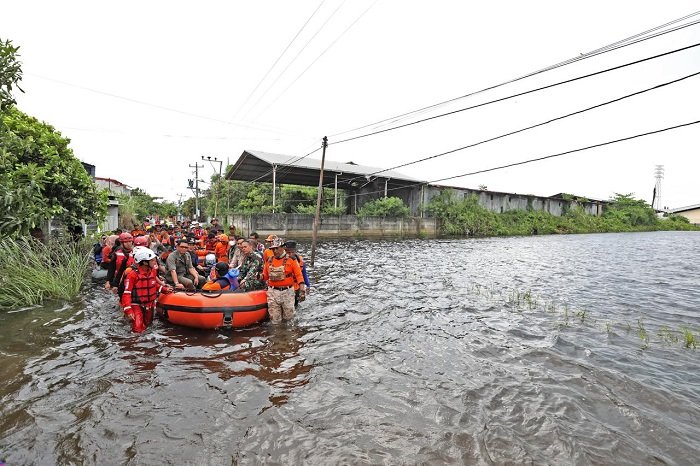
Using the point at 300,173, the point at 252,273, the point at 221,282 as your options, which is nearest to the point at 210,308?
the point at 221,282

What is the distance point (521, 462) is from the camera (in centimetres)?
362

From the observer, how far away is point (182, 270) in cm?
843

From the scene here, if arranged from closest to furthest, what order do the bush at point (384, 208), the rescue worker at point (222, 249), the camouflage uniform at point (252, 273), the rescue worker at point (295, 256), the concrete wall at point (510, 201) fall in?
the rescue worker at point (295, 256) → the camouflage uniform at point (252, 273) → the rescue worker at point (222, 249) → the bush at point (384, 208) → the concrete wall at point (510, 201)

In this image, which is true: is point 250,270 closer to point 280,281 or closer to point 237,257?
point 237,257

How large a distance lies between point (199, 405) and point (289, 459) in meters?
1.56

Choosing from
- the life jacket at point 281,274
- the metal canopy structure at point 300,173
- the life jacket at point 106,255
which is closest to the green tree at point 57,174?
the life jacket at point 106,255

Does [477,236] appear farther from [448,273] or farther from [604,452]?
[604,452]

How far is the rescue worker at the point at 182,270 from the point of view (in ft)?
26.4

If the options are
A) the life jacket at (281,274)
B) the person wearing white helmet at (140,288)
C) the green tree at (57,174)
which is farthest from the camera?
the green tree at (57,174)

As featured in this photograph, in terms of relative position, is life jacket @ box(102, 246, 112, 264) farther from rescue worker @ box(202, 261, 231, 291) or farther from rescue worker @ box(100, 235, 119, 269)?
rescue worker @ box(202, 261, 231, 291)

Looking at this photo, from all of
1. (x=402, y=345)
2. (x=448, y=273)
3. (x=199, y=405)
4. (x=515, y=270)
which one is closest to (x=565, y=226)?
(x=515, y=270)

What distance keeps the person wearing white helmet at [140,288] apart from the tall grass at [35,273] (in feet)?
11.1

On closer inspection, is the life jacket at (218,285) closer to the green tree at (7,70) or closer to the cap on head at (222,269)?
the cap on head at (222,269)

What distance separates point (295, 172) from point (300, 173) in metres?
0.69
